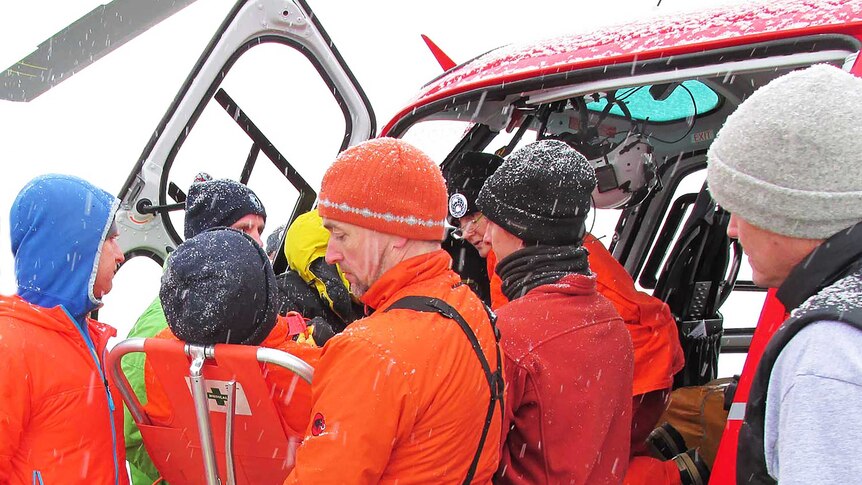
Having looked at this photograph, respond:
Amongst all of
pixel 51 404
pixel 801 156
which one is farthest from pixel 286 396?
pixel 801 156

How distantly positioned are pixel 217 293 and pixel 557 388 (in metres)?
0.93

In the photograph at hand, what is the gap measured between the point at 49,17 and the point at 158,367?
14761 millimetres

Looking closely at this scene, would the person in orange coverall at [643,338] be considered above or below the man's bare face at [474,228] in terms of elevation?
below

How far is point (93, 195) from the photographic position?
7.16 ft

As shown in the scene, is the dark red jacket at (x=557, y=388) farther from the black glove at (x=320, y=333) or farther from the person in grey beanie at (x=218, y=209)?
the person in grey beanie at (x=218, y=209)

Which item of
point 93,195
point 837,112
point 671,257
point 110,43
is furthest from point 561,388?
point 110,43

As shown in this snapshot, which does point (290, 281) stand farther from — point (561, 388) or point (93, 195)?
point (561, 388)

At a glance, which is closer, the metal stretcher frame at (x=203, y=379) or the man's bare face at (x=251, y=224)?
the metal stretcher frame at (x=203, y=379)

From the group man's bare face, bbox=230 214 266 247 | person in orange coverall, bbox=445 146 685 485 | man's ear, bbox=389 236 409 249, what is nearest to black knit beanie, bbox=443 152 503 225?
person in orange coverall, bbox=445 146 685 485

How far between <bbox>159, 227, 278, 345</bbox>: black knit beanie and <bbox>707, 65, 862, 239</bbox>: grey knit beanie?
119 cm

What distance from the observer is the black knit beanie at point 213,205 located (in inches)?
125

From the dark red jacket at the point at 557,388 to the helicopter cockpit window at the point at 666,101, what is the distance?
176cm

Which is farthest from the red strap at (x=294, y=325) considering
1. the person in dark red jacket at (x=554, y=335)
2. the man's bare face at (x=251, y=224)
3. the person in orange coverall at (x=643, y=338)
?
the man's bare face at (x=251, y=224)

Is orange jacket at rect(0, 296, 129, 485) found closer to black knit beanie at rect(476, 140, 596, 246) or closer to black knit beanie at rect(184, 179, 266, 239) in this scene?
black knit beanie at rect(184, 179, 266, 239)
